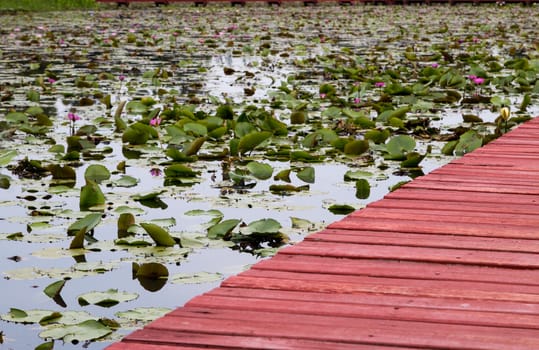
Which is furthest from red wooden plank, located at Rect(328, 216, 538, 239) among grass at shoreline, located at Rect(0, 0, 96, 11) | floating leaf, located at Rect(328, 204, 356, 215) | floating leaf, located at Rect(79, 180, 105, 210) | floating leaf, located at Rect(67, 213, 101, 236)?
grass at shoreline, located at Rect(0, 0, 96, 11)

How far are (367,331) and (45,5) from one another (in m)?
22.7

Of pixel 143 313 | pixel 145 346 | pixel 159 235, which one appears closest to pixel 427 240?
pixel 143 313

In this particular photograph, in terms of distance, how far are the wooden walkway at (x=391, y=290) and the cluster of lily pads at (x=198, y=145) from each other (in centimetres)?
42

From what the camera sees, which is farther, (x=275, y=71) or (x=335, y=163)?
(x=275, y=71)

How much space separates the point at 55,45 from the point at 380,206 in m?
9.61

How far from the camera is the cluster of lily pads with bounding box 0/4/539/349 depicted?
3.30 m

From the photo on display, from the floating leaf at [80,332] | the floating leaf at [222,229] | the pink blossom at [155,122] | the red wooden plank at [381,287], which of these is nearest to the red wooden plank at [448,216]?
the floating leaf at [222,229]

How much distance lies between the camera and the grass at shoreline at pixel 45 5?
73.5ft

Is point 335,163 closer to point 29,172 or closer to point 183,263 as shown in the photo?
point 29,172

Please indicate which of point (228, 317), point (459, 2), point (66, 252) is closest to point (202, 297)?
point (228, 317)

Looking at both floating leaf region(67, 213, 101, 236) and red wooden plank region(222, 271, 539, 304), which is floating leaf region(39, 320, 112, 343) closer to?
red wooden plank region(222, 271, 539, 304)

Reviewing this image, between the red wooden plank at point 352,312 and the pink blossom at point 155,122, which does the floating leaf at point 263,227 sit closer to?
the red wooden plank at point 352,312

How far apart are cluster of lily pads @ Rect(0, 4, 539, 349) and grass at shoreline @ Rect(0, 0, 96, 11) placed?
11386mm

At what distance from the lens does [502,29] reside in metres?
15.3
